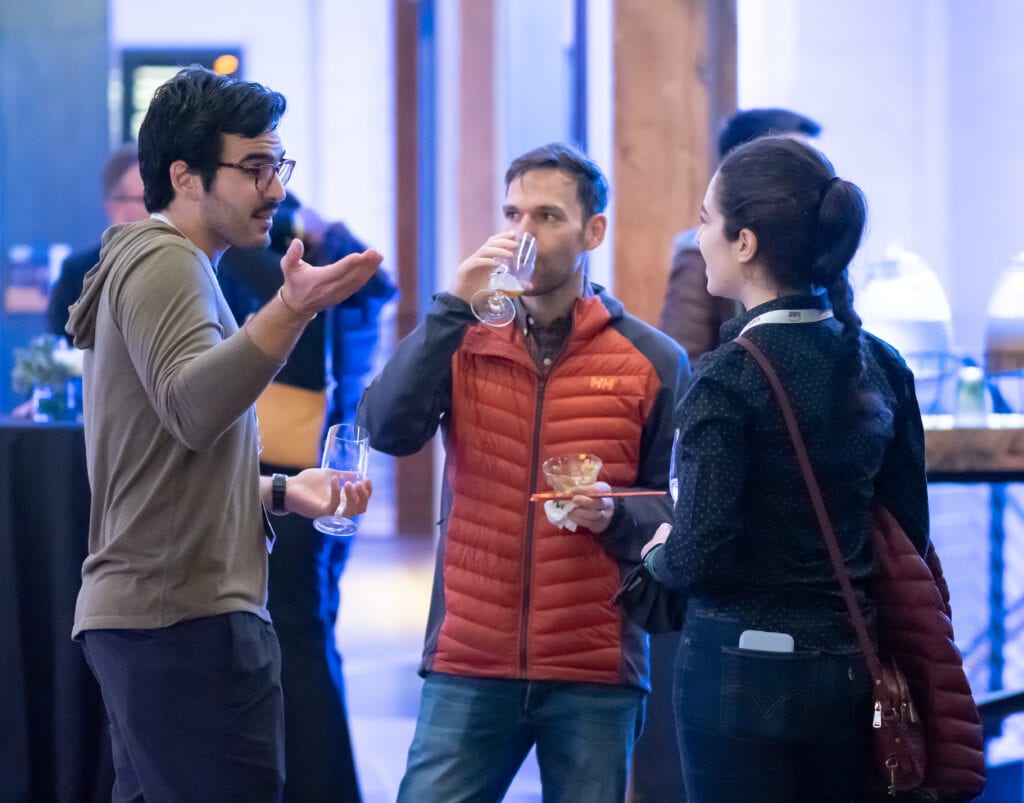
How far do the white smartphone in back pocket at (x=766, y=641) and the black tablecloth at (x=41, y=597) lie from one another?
1.90m

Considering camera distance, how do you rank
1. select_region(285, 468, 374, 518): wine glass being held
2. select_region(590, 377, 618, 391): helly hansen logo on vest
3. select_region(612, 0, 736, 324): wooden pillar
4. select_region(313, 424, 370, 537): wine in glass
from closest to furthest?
select_region(285, 468, 374, 518): wine glass being held < select_region(313, 424, 370, 537): wine in glass < select_region(590, 377, 618, 391): helly hansen logo on vest < select_region(612, 0, 736, 324): wooden pillar

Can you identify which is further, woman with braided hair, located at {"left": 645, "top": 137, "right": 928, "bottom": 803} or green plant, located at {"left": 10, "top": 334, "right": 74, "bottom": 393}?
green plant, located at {"left": 10, "top": 334, "right": 74, "bottom": 393}

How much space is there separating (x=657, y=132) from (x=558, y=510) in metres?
1.63

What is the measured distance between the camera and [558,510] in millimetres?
2221

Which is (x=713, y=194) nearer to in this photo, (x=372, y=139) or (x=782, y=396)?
(x=782, y=396)

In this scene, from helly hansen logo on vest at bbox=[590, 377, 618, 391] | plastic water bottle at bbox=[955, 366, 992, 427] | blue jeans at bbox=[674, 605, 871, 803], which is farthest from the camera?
plastic water bottle at bbox=[955, 366, 992, 427]

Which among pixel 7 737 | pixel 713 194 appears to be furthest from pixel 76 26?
pixel 713 194

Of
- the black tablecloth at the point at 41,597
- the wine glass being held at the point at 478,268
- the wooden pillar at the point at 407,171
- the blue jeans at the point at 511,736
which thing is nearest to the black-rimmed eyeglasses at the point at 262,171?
the wine glass being held at the point at 478,268

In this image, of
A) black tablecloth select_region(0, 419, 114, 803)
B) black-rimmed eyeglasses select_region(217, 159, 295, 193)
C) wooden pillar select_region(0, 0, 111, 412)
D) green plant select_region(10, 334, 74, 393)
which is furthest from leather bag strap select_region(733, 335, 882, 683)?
wooden pillar select_region(0, 0, 111, 412)

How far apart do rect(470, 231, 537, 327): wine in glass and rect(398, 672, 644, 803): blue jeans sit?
2.06ft

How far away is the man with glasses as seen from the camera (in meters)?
1.79

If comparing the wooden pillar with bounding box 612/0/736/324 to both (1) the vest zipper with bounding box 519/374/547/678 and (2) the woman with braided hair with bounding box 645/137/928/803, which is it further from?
(2) the woman with braided hair with bounding box 645/137/928/803

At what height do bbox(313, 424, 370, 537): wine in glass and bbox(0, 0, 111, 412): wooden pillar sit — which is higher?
bbox(0, 0, 111, 412): wooden pillar

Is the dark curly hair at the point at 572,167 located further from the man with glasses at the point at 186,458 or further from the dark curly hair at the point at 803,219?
the man with glasses at the point at 186,458
